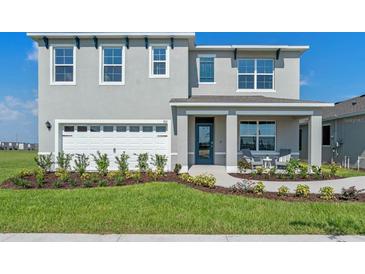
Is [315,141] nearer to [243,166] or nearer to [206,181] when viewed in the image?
[243,166]

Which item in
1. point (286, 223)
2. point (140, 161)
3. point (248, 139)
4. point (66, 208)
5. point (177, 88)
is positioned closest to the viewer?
point (286, 223)

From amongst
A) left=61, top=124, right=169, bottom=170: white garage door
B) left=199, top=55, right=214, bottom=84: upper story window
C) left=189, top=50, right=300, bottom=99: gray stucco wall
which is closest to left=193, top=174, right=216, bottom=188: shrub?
left=61, top=124, right=169, bottom=170: white garage door

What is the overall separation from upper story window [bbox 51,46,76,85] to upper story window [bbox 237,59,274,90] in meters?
9.50

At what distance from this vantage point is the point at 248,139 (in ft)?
55.6

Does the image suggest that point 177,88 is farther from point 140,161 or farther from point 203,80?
point 140,161

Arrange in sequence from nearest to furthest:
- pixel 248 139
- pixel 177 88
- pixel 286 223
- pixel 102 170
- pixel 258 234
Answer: pixel 258 234
pixel 286 223
pixel 102 170
pixel 177 88
pixel 248 139

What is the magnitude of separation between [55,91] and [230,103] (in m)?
9.35

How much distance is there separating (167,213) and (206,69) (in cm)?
1187

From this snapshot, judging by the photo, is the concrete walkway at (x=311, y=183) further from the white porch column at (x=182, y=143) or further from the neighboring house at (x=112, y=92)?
the neighboring house at (x=112, y=92)

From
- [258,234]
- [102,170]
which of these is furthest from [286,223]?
[102,170]

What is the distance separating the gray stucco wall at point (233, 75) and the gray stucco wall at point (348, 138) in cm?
434

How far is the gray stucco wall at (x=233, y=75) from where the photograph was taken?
16969 millimetres

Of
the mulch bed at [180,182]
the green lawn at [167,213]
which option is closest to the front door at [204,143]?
the mulch bed at [180,182]

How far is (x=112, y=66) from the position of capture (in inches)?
610
